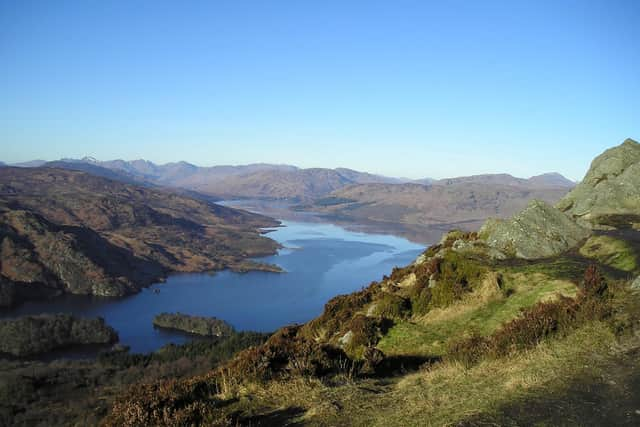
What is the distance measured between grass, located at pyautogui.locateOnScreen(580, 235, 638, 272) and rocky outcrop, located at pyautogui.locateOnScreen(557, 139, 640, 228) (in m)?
4.78

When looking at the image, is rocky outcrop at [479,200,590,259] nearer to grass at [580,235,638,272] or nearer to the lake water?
grass at [580,235,638,272]

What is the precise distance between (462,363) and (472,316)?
5858mm

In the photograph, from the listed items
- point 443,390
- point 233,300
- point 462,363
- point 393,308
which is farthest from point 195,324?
point 443,390

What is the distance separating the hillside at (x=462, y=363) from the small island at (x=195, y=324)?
11064 cm

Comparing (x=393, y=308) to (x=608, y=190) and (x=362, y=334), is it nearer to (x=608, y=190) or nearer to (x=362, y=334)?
(x=362, y=334)

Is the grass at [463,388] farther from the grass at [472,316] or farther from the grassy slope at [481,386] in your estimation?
the grass at [472,316]

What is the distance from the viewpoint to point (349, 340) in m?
17.8

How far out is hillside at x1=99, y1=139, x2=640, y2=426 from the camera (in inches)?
355

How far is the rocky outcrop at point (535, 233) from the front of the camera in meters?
22.5

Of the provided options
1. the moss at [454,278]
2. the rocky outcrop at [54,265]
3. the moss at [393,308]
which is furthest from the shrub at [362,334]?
the rocky outcrop at [54,265]

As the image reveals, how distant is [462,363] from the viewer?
11.8 meters

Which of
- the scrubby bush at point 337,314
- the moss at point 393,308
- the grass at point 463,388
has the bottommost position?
the scrubby bush at point 337,314

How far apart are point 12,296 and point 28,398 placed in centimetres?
10355

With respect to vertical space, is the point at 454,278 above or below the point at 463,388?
above
